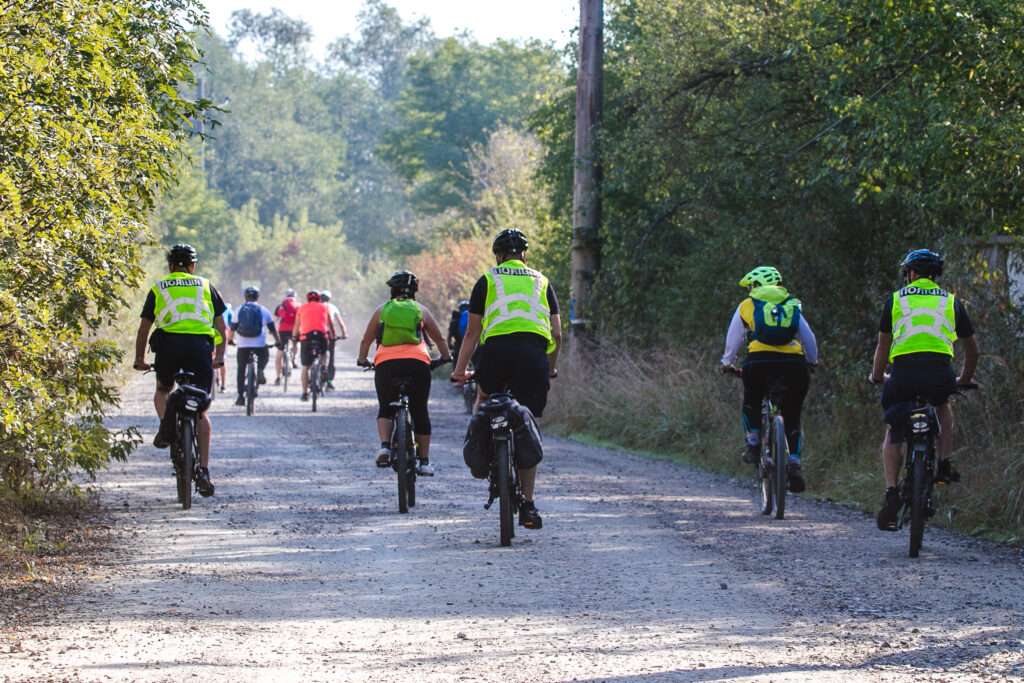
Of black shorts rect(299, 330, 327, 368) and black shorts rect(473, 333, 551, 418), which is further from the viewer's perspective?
black shorts rect(299, 330, 327, 368)

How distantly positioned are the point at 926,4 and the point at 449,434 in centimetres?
911

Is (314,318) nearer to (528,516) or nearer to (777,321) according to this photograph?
(777,321)

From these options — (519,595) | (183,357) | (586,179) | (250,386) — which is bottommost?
(519,595)

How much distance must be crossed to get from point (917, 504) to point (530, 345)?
A: 8.82 ft

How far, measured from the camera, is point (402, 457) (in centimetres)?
1011

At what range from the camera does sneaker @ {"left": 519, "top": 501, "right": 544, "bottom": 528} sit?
858 cm

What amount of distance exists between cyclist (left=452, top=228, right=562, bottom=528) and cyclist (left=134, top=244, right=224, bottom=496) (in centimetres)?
273

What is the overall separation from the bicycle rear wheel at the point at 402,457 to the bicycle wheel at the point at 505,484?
1717 mm

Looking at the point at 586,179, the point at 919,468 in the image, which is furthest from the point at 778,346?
the point at 586,179

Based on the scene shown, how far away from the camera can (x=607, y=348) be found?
19906 millimetres

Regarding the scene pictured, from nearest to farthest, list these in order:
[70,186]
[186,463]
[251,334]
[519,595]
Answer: [519,595]
[70,186]
[186,463]
[251,334]

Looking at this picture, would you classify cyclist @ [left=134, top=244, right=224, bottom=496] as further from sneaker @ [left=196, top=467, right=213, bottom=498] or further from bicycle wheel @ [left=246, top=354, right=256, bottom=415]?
bicycle wheel @ [left=246, top=354, right=256, bottom=415]

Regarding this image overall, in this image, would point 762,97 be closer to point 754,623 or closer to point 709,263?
point 709,263

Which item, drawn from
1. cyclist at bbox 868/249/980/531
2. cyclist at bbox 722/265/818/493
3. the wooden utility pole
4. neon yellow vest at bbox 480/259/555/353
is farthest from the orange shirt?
cyclist at bbox 868/249/980/531
